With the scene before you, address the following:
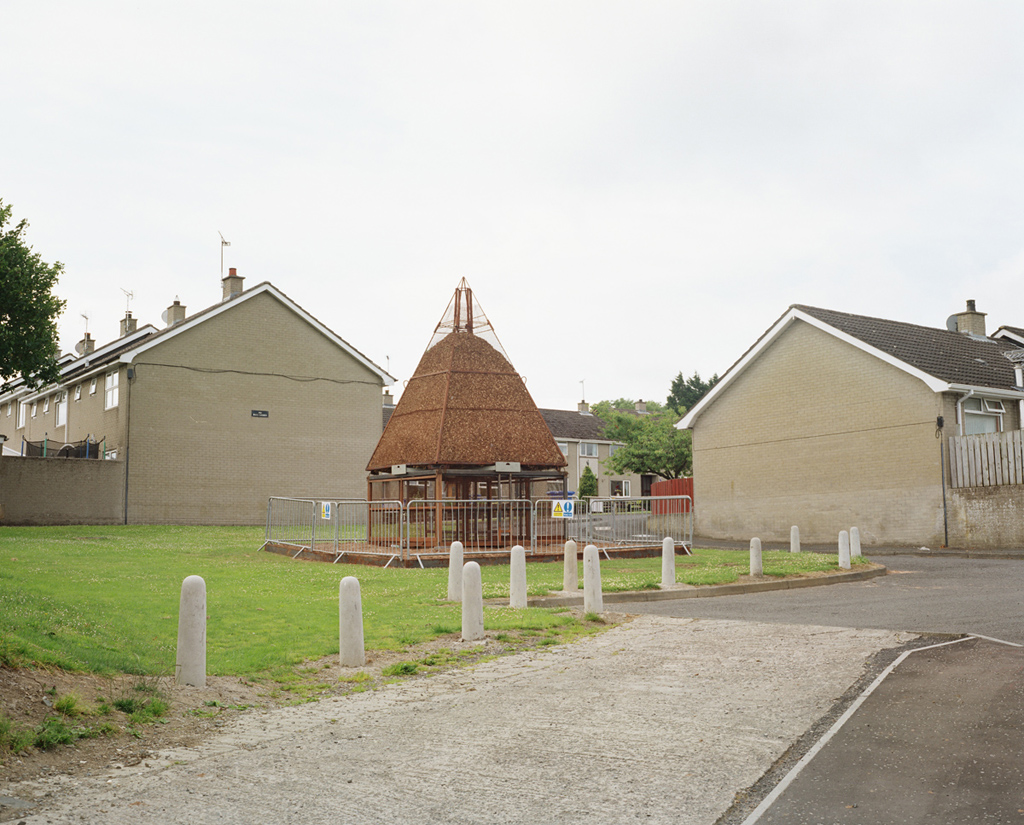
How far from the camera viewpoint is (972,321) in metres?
34.4

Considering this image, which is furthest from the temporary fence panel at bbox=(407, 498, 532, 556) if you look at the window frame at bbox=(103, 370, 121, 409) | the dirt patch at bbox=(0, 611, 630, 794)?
the window frame at bbox=(103, 370, 121, 409)

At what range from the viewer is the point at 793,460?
2991cm

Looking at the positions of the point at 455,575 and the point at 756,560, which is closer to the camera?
the point at 455,575

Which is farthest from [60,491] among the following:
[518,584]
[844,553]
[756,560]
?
[844,553]

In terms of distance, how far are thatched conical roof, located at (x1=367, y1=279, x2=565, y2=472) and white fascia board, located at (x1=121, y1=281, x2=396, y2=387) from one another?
12478mm

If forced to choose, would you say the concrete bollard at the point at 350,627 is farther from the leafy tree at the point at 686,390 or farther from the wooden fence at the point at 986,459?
the leafy tree at the point at 686,390

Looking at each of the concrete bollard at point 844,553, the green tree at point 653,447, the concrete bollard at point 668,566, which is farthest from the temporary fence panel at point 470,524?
the green tree at point 653,447

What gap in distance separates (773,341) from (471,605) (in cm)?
2402

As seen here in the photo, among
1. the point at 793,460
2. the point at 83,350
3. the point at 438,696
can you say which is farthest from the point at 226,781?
the point at 83,350

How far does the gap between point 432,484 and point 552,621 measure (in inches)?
500

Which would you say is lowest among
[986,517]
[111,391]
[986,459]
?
[986,517]

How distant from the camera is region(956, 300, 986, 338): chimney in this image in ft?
113

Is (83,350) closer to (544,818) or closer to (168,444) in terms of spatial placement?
(168,444)

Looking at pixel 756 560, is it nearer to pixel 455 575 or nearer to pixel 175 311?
pixel 455 575
